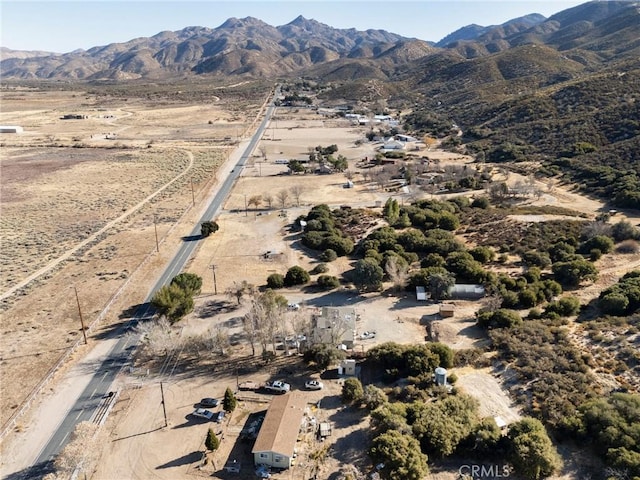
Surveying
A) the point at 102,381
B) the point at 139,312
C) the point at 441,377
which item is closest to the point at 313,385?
the point at 441,377

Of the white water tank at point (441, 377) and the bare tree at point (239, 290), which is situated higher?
the bare tree at point (239, 290)

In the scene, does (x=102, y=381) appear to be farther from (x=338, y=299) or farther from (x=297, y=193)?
(x=297, y=193)

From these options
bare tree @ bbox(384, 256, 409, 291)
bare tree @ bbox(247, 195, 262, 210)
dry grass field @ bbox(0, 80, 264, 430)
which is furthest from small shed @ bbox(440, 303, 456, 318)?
bare tree @ bbox(247, 195, 262, 210)

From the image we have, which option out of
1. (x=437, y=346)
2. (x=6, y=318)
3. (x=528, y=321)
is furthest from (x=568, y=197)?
(x=6, y=318)

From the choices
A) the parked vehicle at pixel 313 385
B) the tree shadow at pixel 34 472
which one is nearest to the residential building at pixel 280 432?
the parked vehicle at pixel 313 385

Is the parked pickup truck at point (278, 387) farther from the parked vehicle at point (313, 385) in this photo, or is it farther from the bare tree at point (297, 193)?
the bare tree at point (297, 193)

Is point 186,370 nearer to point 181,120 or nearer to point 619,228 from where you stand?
point 619,228
